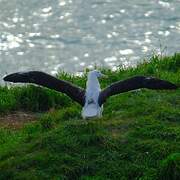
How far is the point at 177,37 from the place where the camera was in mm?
22625

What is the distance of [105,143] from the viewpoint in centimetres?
985

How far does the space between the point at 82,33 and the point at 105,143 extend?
1349 cm

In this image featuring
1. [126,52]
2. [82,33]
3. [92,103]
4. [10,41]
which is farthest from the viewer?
[82,33]

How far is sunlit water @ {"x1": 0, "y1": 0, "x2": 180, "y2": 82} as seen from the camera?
21.2 m

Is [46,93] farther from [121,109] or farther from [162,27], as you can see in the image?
[162,27]

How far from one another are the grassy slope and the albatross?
0.21m

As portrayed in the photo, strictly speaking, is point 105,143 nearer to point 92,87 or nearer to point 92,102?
point 92,102

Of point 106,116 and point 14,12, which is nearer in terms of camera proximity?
point 106,116

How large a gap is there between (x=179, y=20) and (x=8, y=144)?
14.1 meters

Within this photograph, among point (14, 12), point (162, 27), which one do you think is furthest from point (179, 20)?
point (14, 12)

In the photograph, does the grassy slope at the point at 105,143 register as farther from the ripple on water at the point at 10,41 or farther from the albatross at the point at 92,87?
the ripple on water at the point at 10,41

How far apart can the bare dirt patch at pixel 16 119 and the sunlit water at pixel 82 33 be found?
7118 millimetres

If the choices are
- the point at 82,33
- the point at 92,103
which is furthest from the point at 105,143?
the point at 82,33

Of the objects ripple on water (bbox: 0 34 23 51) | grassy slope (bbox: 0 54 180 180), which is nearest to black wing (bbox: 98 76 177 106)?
grassy slope (bbox: 0 54 180 180)
